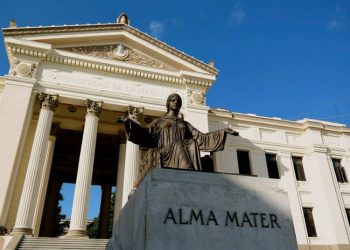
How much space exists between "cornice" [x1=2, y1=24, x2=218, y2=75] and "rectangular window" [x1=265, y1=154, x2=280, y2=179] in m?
7.41

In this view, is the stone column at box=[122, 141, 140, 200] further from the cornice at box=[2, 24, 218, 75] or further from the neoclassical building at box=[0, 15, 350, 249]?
the cornice at box=[2, 24, 218, 75]

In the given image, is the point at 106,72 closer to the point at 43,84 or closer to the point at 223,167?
the point at 43,84

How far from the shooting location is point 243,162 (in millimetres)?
22109

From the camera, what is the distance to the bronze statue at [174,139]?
5238mm

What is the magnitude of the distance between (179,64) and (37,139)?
A: 9.94 m

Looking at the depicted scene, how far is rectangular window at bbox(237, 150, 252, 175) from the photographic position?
21744 mm

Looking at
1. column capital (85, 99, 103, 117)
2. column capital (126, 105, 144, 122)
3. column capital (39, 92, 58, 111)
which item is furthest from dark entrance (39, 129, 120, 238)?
column capital (39, 92, 58, 111)

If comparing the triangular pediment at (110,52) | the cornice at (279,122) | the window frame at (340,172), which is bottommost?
the window frame at (340,172)

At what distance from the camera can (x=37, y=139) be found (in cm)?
1628

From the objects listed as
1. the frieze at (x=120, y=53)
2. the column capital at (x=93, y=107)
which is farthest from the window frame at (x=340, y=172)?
the column capital at (x=93, y=107)

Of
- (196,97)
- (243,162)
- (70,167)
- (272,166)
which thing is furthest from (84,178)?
(272,166)

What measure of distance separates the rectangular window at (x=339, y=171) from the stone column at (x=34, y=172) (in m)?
20.5

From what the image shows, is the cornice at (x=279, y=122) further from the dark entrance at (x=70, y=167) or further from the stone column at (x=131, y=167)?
the dark entrance at (x=70, y=167)

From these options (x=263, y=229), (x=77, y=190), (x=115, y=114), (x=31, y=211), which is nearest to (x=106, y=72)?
(x=115, y=114)
